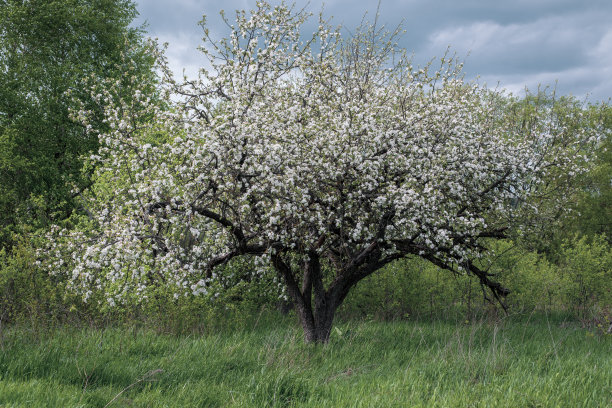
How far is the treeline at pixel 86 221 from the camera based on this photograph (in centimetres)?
1173

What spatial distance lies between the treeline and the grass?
169 centimetres

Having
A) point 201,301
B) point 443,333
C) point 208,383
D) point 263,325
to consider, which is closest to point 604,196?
point 443,333

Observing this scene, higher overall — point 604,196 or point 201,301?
point 604,196

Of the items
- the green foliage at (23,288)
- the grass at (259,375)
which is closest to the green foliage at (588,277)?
the grass at (259,375)

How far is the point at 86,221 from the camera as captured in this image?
15.8 meters

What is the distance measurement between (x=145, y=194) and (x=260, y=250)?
267 centimetres

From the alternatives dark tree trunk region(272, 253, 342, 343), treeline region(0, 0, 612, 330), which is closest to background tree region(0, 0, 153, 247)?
treeline region(0, 0, 612, 330)

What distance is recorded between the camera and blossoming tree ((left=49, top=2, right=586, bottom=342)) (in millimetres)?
9016

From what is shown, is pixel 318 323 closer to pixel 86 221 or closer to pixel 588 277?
pixel 86 221

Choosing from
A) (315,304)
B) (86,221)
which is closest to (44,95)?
(86,221)

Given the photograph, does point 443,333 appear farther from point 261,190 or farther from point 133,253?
point 133,253

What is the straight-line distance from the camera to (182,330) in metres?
10.4

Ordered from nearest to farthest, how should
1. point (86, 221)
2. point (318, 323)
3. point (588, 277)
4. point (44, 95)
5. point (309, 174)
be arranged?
point (309, 174), point (318, 323), point (86, 221), point (588, 277), point (44, 95)

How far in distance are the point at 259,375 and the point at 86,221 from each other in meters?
11.0
